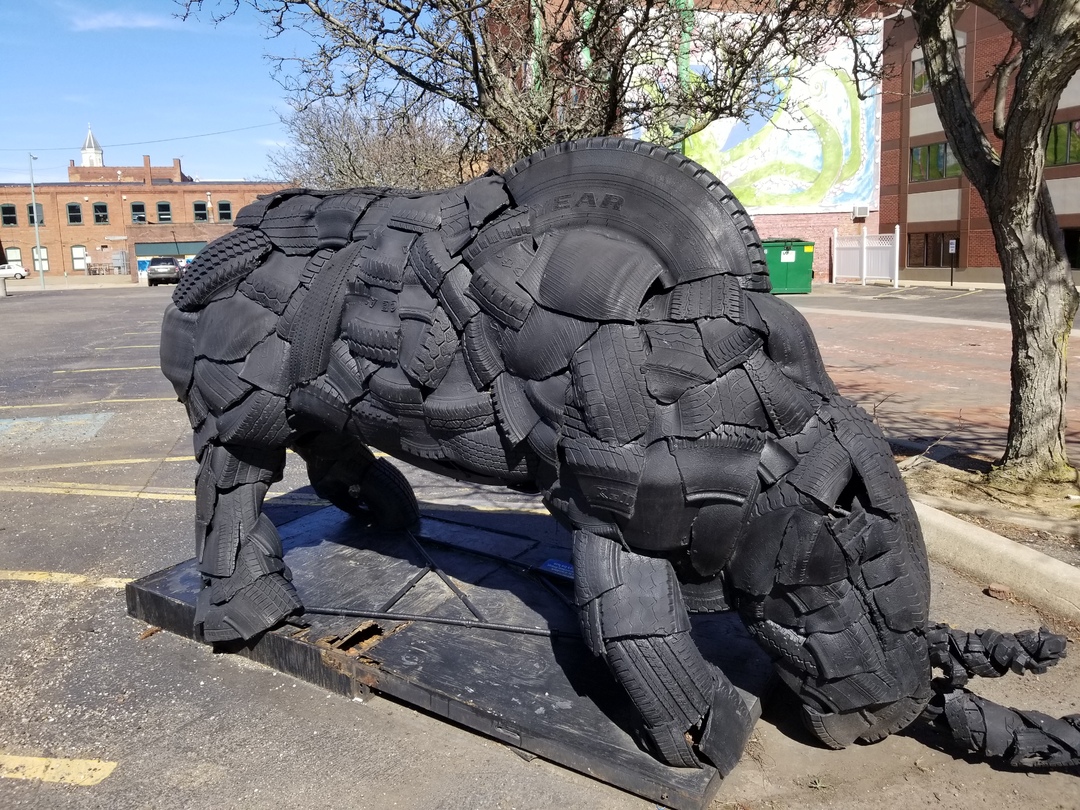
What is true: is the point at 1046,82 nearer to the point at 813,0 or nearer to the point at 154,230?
the point at 813,0

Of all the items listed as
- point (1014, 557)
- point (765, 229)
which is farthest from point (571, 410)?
point (765, 229)

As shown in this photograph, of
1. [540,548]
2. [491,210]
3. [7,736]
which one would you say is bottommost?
[7,736]

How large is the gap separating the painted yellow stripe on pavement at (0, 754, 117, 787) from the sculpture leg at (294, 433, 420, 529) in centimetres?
167

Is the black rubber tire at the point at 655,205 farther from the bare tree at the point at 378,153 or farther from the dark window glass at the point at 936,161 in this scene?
the dark window glass at the point at 936,161

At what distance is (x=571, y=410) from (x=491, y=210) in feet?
2.39

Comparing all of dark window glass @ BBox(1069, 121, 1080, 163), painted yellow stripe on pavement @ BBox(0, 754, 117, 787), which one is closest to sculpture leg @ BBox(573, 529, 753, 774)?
painted yellow stripe on pavement @ BBox(0, 754, 117, 787)

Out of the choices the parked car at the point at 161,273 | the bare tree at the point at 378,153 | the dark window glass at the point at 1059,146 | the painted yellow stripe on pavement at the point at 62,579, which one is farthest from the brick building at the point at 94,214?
the painted yellow stripe on pavement at the point at 62,579

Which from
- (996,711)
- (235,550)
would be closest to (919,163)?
(996,711)

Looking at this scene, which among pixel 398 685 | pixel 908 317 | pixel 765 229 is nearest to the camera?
pixel 398 685

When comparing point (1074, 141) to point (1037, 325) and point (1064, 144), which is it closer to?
point (1064, 144)

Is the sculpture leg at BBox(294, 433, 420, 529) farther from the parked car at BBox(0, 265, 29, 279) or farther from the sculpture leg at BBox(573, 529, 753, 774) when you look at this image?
the parked car at BBox(0, 265, 29, 279)

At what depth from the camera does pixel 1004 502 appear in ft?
17.6

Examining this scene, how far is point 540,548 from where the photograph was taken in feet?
14.0

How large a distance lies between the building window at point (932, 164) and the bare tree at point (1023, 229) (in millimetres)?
25828
